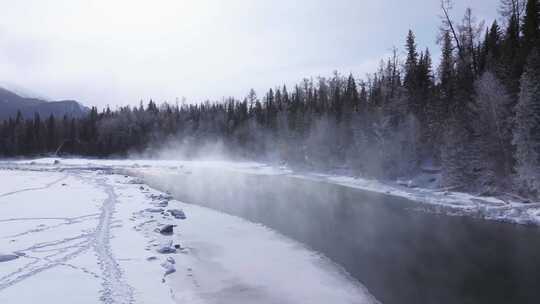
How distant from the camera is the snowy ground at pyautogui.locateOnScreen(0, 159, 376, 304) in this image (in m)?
12.4

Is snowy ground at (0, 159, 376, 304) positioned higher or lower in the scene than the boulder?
lower

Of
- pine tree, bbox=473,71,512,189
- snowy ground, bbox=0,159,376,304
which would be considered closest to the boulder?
snowy ground, bbox=0,159,376,304

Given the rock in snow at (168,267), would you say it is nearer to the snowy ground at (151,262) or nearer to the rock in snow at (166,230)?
the snowy ground at (151,262)

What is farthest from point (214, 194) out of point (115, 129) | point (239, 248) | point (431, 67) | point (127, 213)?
point (115, 129)

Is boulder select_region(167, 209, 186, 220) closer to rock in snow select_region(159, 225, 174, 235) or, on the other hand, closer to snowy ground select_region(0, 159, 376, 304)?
snowy ground select_region(0, 159, 376, 304)

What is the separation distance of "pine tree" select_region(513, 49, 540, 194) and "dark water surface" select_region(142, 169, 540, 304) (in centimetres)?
721

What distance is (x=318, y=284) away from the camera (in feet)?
47.6

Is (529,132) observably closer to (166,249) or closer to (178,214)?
(178,214)

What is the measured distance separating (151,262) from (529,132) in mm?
31389

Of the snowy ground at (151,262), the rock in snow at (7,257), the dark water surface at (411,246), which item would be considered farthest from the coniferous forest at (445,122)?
the rock in snow at (7,257)

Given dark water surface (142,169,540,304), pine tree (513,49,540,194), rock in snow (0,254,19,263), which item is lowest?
dark water surface (142,169,540,304)

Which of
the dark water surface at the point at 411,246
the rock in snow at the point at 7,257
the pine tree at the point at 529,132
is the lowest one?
the dark water surface at the point at 411,246

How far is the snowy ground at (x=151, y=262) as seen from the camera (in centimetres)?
1241

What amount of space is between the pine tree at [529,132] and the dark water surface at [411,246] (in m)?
7.21
